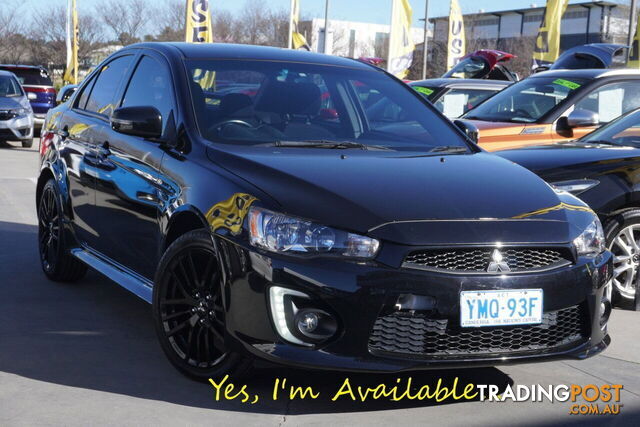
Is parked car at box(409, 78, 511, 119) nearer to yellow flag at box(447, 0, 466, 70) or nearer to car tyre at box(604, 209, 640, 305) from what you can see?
car tyre at box(604, 209, 640, 305)

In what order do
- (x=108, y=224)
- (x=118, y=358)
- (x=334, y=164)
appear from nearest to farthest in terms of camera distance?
(x=334, y=164), (x=118, y=358), (x=108, y=224)

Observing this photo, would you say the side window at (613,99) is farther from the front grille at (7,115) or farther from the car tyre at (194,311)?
the front grille at (7,115)

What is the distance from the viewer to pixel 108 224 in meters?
5.68

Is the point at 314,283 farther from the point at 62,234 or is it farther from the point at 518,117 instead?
the point at 518,117

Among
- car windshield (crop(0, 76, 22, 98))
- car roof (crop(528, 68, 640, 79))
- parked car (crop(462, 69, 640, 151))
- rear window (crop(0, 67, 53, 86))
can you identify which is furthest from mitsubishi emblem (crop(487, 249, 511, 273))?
rear window (crop(0, 67, 53, 86))

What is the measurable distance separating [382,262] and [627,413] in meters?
1.31

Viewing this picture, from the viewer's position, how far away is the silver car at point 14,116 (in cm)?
1891

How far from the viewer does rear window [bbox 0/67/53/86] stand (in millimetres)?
23625

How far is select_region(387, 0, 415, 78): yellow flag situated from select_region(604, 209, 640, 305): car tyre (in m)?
19.1

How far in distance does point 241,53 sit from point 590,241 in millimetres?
2235

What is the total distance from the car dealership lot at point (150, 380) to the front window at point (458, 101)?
758cm

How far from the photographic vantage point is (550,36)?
2373 cm

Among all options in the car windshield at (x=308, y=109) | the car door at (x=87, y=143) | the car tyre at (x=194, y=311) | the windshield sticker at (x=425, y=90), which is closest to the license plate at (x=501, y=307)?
the car tyre at (x=194, y=311)

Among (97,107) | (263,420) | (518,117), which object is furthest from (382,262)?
(518,117)
